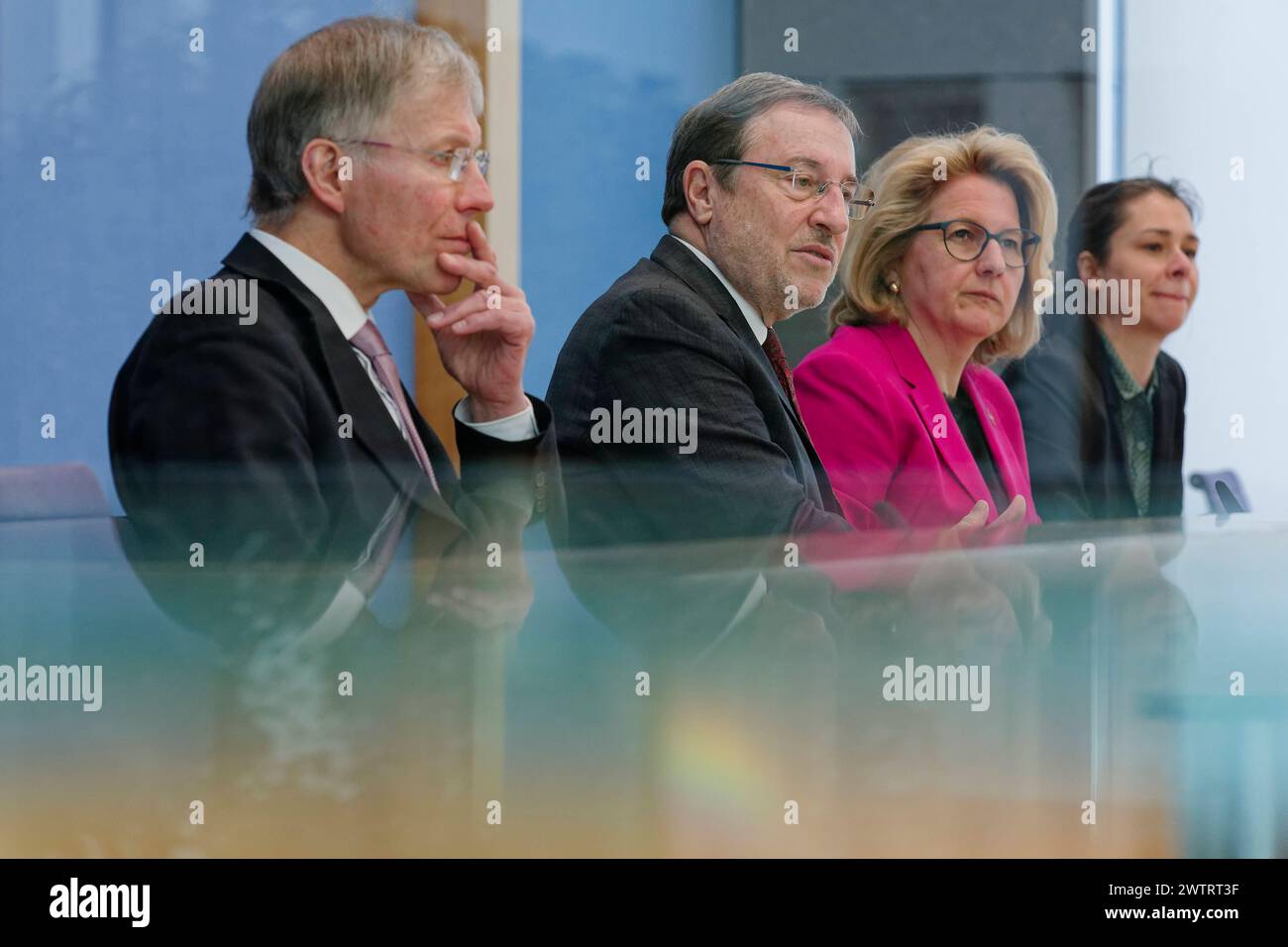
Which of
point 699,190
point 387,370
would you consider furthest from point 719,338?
point 387,370

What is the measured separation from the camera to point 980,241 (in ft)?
7.77

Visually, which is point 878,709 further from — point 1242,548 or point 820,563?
point 1242,548

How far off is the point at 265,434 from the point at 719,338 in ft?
2.09

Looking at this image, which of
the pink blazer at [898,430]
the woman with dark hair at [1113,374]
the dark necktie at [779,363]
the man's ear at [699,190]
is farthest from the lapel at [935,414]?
the man's ear at [699,190]

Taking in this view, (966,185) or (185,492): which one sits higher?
(966,185)

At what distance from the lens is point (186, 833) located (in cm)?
207

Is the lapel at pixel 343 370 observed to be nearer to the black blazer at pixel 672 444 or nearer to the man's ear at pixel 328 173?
the man's ear at pixel 328 173

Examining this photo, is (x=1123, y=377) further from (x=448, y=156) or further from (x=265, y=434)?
(x=265, y=434)

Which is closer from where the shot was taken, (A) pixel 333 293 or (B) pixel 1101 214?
(A) pixel 333 293

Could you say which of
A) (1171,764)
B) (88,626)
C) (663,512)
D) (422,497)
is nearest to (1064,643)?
(1171,764)

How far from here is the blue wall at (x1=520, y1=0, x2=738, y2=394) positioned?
7.23ft

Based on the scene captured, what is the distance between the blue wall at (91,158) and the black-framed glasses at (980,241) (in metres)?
0.87

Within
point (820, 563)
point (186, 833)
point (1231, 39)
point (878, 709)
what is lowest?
point (186, 833)

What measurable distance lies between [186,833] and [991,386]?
1.32 m
